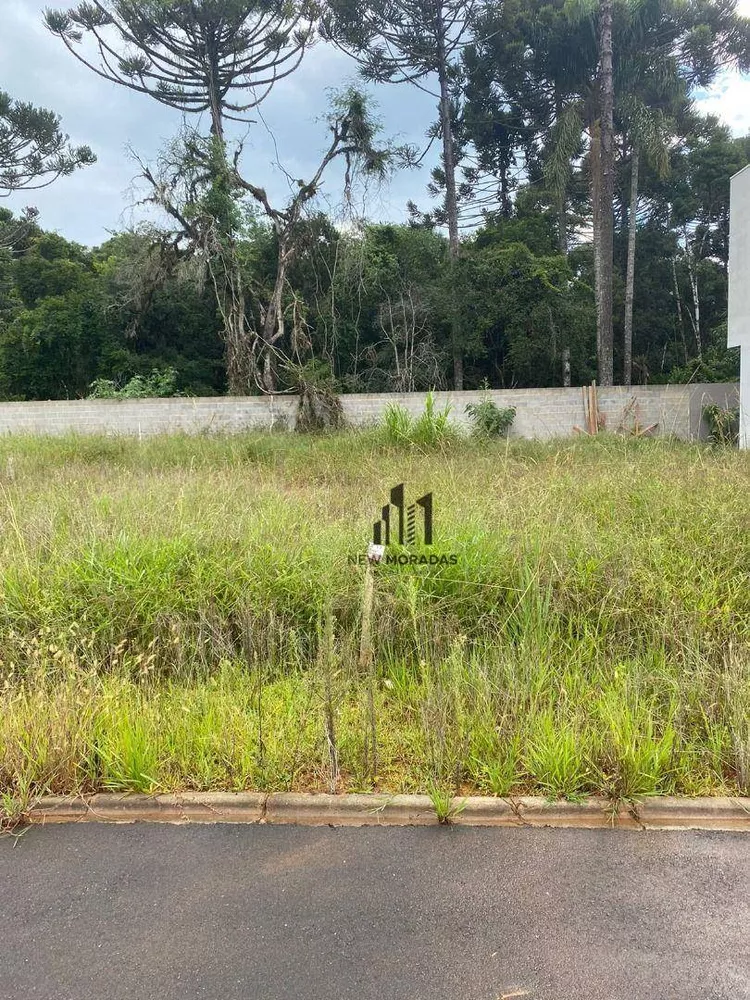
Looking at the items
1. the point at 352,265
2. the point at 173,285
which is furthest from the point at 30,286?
the point at 352,265

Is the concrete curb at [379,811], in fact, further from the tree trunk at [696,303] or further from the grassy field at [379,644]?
the tree trunk at [696,303]

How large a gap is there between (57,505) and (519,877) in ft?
13.0

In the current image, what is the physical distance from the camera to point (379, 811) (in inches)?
74.9

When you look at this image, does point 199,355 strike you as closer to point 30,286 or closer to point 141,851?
point 30,286

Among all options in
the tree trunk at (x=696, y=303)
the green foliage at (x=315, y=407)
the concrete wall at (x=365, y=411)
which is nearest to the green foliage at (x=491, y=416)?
the concrete wall at (x=365, y=411)

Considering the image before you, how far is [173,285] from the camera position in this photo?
1490 centimetres

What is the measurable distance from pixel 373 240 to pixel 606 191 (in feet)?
19.7

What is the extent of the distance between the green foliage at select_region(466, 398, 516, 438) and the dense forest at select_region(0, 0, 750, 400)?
305 cm

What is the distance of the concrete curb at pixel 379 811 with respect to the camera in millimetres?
1850

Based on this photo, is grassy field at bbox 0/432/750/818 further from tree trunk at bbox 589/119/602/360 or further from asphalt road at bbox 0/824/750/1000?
tree trunk at bbox 589/119/602/360

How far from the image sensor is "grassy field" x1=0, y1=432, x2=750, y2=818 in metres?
2.05

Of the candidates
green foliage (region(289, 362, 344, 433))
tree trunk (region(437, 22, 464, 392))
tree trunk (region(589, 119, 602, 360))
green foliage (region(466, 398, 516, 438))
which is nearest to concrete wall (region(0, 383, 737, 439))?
green foliage (region(466, 398, 516, 438))

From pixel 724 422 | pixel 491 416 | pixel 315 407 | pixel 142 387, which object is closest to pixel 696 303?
pixel 724 422

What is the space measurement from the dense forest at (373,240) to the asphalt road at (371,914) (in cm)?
1038
